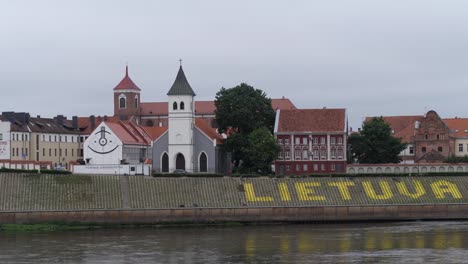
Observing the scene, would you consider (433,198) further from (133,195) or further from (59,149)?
(59,149)

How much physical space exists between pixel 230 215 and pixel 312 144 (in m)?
46.6

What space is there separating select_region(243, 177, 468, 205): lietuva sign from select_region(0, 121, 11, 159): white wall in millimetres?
57406

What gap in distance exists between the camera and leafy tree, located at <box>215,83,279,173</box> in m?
130

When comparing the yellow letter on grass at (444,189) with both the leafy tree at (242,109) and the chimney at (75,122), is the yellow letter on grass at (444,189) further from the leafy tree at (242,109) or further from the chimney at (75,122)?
the chimney at (75,122)

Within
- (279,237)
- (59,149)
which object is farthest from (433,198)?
(59,149)

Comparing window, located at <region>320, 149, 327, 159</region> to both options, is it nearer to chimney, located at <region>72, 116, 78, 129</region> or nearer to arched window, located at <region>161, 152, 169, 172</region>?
arched window, located at <region>161, 152, 169, 172</region>

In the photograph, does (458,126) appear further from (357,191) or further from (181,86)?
(357,191)

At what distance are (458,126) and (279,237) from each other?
86.7 meters

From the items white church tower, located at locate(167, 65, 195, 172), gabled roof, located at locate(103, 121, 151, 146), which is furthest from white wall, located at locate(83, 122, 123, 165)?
white church tower, located at locate(167, 65, 195, 172)

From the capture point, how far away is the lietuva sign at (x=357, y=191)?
93.6 meters

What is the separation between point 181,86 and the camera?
13562 centimetres

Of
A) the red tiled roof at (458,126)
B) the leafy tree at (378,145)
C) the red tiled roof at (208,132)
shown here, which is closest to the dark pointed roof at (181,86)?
the red tiled roof at (208,132)

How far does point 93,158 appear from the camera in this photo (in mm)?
133875

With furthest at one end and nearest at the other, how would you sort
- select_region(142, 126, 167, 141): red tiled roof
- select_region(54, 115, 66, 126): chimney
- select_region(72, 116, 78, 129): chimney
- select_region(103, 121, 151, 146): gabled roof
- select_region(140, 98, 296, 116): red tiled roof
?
1. select_region(140, 98, 296, 116): red tiled roof
2. select_region(72, 116, 78, 129): chimney
3. select_region(54, 115, 66, 126): chimney
4. select_region(142, 126, 167, 141): red tiled roof
5. select_region(103, 121, 151, 146): gabled roof
